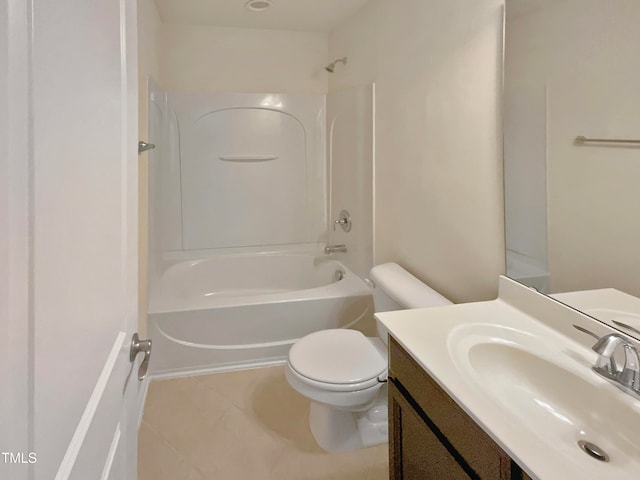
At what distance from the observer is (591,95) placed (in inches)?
43.4

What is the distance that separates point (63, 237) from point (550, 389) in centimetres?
110

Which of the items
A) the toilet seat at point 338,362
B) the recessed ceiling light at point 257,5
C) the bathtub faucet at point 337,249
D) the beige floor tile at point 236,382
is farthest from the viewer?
the bathtub faucet at point 337,249

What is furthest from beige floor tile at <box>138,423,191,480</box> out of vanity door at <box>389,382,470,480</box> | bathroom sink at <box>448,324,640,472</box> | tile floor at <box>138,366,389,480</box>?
bathroom sink at <box>448,324,640,472</box>

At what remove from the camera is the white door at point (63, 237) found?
388 mm

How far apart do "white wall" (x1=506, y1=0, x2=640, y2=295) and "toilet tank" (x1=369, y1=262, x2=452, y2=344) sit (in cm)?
56

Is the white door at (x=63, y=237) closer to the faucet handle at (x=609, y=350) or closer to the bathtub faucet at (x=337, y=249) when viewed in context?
the faucet handle at (x=609, y=350)

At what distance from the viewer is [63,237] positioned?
1.67 feet

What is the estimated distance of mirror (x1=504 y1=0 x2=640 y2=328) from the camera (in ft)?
3.34

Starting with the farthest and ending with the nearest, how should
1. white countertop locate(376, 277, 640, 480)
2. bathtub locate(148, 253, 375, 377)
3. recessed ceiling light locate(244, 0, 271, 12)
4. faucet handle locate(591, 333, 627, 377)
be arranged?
recessed ceiling light locate(244, 0, 271, 12) < bathtub locate(148, 253, 375, 377) < faucet handle locate(591, 333, 627, 377) < white countertop locate(376, 277, 640, 480)

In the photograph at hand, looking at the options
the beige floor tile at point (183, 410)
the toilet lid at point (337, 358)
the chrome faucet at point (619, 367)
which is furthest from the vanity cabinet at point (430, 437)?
the beige floor tile at point (183, 410)

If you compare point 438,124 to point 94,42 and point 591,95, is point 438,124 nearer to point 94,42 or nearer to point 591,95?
point 591,95

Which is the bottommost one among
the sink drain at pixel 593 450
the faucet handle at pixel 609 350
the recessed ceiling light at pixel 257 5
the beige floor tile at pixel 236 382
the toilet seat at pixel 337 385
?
the beige floor tile at pixel 236 382

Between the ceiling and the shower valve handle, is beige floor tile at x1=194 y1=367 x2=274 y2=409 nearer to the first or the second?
the shower valve handle

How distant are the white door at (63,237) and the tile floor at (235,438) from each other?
40.7 inches
